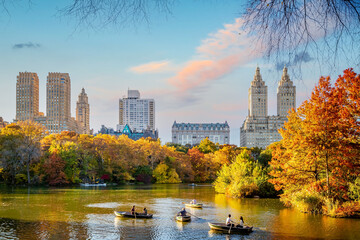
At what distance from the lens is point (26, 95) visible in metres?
166

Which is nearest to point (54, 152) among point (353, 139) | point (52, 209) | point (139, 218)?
point (52, 209)

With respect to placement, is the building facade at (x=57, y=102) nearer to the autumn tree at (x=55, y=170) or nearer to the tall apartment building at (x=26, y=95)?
the tall apartment building at (x=26, y=95)

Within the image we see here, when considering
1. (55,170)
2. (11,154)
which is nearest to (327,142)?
(55,170)

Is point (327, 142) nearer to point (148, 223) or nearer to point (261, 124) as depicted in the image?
point (148, 223)

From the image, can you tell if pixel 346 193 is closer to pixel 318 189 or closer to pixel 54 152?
pixel 318 189

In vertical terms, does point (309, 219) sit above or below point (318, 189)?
below

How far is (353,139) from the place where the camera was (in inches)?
939

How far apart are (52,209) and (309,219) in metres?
18.1

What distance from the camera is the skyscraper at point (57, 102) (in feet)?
550

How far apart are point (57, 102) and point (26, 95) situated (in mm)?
14154

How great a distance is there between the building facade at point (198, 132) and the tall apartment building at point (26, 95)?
72820 millimetres

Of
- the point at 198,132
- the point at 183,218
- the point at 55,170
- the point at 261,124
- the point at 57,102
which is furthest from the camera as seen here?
the point at 198,132

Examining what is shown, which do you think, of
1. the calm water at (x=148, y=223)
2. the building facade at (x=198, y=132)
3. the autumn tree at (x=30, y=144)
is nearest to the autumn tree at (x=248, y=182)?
the calm water at (x=148, y=223)

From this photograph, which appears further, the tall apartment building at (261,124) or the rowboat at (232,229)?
the tall apartment building at (261,124)
